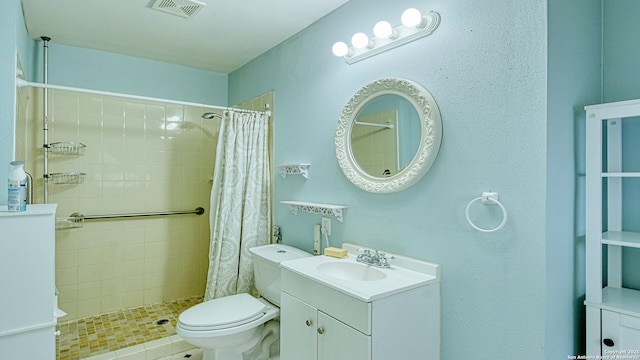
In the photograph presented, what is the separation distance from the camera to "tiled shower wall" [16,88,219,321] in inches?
106

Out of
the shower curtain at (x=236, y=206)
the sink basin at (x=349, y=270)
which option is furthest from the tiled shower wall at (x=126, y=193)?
the sink basin at (x=349, y=270)

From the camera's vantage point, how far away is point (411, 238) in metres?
1.64

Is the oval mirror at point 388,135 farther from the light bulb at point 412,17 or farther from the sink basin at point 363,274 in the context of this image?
the sink basin at point 363,274

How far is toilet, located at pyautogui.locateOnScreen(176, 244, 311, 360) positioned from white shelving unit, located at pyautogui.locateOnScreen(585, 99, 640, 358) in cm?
148

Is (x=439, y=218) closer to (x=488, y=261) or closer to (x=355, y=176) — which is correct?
(x=488, y=261)

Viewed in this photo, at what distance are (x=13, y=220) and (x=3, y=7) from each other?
1036 millimetres

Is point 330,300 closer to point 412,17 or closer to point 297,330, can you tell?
point 297,330

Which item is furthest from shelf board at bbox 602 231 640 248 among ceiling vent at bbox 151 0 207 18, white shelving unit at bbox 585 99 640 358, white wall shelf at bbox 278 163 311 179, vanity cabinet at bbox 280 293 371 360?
ceiling vent at bbox 151 0 207 18

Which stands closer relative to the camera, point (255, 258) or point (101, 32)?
point (255, 258)

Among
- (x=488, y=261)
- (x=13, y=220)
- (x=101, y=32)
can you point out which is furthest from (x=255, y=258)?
(x=101, y=32)

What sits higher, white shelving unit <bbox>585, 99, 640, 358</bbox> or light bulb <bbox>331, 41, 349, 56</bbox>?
light bulb <bbox>331, 41, 349, 56</bbox>

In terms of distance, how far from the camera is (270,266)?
216cm

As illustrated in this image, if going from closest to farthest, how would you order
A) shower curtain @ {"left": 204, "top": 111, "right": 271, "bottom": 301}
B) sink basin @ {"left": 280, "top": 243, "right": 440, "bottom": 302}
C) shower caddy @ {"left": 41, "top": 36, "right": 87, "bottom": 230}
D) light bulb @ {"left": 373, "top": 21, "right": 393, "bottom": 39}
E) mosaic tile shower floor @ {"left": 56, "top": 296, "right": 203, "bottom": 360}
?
sink basin @ {"left": 280, "top": 243, "right": 440, "bottom": 302} → light bulb @ {"left": 373, "top": 21, "right": 393, "bottom": 39} → mosaic tile shower floor @ {"left": 56, "top": 296, "right": 203, "bottom": 360} → shower curtain @ {"left": 204, "top": 111, "right": 271, "bottom": 301} → shower caddy @ {"left": 41, "top": 36, "right": 87, "bottom": 230}

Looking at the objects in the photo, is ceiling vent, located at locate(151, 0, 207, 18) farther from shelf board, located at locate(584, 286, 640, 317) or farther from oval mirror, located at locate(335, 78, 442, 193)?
shelf board, located at locate(584, 286, 640, 317)
